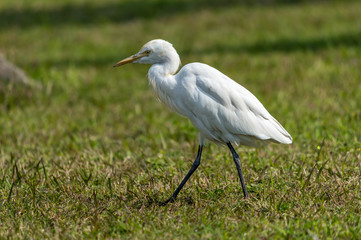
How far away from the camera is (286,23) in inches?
501

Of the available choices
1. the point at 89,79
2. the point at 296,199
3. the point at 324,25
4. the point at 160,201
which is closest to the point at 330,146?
the point at 296,199

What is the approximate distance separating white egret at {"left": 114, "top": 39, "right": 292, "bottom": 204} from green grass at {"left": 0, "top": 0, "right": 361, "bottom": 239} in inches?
14.0

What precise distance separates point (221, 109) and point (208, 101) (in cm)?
11

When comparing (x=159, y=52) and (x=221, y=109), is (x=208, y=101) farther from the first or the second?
(x=159, y=52)

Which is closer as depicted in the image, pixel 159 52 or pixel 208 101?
pixel 208 101

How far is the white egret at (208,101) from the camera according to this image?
3.85 metres

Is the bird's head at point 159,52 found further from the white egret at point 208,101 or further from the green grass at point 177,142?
the green grass at point 177,142

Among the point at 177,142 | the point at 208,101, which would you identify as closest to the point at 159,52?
the point at 208,101

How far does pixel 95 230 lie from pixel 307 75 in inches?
221

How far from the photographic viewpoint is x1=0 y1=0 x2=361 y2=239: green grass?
3584mm

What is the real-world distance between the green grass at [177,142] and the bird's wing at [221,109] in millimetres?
439

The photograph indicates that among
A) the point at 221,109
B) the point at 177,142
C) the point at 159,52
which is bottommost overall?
the point at 177,142

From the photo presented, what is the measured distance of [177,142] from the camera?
5.76 m

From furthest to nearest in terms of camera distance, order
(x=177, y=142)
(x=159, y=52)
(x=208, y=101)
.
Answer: (x=177, y=142) < (x=159, y=52) < (x=208, y=101)
